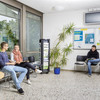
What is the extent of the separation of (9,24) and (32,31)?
1572 millimetres

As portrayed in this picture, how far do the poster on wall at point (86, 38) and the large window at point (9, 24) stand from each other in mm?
2832

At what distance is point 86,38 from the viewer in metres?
6.21

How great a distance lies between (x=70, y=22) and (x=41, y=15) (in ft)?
5.21

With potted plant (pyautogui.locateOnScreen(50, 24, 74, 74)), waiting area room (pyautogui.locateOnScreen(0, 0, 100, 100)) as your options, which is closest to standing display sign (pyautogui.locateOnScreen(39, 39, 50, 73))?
waiting area room (pyautogui.locateOnScreen(0, 0, 100, 100))

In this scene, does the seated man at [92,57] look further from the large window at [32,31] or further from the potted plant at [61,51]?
the large window at [32,31]

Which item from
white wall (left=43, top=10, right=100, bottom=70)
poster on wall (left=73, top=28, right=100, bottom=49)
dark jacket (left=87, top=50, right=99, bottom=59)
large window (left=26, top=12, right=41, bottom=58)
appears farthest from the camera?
white wall (left=43, top=10, right=100, bottom=70)

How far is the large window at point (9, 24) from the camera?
4484mm

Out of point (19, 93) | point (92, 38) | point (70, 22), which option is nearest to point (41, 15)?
point (70, 22)

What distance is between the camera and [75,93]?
3.43 metres

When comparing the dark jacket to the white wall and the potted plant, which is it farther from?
the potted plant

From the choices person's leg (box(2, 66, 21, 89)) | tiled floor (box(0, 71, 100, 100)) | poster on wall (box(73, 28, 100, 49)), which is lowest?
tiled floor (box(0, 71, 100, 100))

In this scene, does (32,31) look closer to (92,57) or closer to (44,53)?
(44,53)

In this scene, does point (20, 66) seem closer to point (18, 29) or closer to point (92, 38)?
point (18, 29)

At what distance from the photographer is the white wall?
6336 mm
